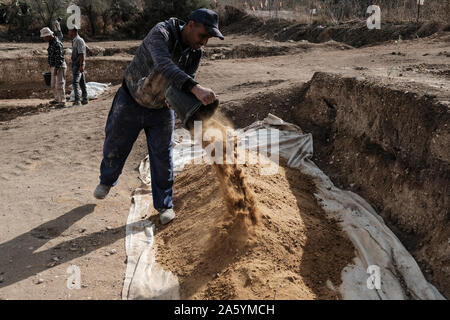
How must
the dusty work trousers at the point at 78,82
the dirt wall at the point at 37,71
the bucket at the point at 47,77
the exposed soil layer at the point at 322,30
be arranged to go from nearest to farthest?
the dusty work trousers at the point at 78,82 < the bucket at the point at 47,77 < the exposed soil layer at the point at 322,30 < the dirt wall at the point at 37,71

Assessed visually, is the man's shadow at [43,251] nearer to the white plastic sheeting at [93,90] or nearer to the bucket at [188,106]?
the bucket at [188,106]

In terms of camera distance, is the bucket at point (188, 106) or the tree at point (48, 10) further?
the tree at point (48, 10)

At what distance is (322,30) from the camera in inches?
485

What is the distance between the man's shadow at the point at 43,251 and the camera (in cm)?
269

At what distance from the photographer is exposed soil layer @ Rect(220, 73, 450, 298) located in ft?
8.97

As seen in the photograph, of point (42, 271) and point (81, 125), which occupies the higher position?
point (81, 125)

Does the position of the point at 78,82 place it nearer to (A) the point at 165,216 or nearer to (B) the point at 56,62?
(B) the point at 56,62

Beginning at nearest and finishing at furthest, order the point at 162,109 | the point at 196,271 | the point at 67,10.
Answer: the point at 196,271 < the point at 162,109 < the point at 67,10

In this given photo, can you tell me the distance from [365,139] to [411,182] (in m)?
0.87

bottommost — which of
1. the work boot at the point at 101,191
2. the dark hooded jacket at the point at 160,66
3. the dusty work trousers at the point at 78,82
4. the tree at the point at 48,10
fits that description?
the work boot at the point at 101,191

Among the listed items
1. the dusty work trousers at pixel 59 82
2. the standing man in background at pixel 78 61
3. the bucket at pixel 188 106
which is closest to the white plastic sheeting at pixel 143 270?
the bucket at pixel 188 106

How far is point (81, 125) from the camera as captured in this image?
5617 mm
